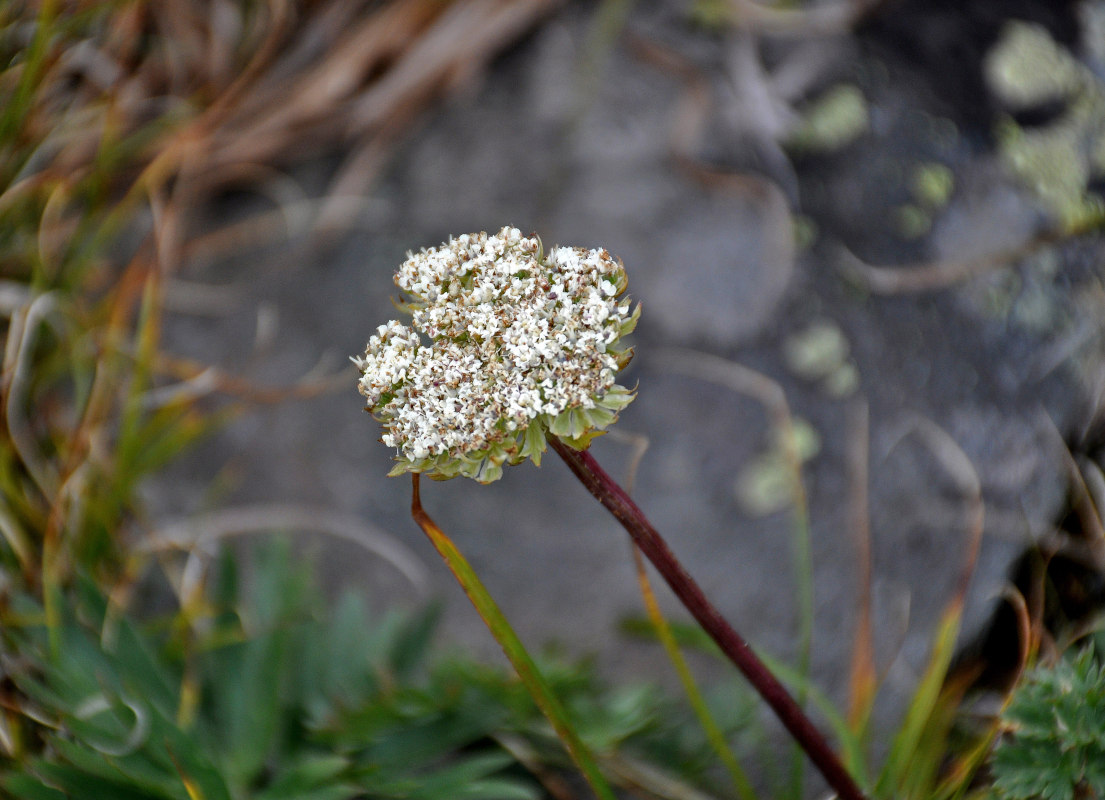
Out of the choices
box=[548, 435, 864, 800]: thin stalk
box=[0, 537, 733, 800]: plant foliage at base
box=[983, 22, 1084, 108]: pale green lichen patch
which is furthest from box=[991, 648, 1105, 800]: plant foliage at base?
box=[983, 22, 1084, 108]: pale green lichen patch

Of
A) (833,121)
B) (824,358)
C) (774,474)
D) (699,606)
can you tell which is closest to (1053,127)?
(833,121)

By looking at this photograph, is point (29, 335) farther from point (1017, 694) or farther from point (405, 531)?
point (1017, 694)

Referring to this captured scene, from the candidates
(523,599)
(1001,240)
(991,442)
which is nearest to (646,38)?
(1001,240)

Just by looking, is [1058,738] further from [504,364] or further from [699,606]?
[504,364]

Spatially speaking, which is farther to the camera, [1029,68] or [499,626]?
[1029,68]

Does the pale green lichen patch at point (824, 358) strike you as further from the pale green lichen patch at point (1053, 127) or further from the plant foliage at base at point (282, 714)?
the plant foliage at base at point (282, 714)

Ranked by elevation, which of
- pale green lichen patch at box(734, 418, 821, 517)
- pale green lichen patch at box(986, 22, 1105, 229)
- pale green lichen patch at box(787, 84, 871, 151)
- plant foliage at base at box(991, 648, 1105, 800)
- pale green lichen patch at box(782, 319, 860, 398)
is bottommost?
plant foliage at base at box(991, 648, 1105, 800)

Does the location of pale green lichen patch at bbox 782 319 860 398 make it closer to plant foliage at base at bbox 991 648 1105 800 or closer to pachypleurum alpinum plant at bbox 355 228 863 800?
plant foliage at base at bbox 991 648 1105 800

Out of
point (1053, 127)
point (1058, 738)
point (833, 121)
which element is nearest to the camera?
point (1058, 738)
